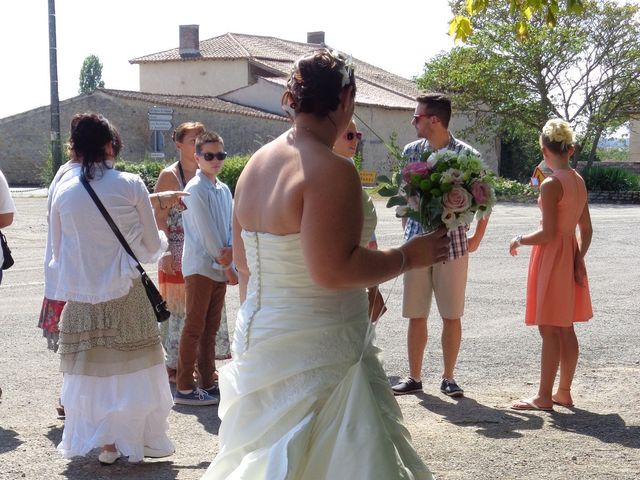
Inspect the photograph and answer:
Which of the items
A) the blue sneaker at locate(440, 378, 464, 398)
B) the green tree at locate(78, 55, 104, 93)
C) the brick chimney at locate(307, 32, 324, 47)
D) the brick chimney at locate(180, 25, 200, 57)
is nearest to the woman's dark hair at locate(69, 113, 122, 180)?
the blue sneaker at locate(440, 378, 464, 398)

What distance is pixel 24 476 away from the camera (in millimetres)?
5223

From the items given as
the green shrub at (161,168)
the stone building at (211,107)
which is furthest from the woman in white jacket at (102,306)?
the stone building at (211,107)

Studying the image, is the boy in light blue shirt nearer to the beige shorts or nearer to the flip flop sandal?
the beige shorts

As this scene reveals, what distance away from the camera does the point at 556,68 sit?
142 feet

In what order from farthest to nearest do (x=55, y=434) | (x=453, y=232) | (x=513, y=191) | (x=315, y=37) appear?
1. (x=315, y=37)
2. (x=513, y=191)
3. (x=453, y=232)
4. (x=55, y=434)

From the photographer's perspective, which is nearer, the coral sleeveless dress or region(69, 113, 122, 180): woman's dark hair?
region(69, 113, 122, 180): woman's dark hair

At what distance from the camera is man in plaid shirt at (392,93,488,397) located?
697 centimetres

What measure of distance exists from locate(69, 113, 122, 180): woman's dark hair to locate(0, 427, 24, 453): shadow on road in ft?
5.88

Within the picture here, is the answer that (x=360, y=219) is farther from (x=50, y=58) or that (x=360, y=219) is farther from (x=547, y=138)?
(x=50, y=58)

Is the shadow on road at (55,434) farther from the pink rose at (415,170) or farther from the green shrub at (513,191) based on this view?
the green shrub at (513,191)

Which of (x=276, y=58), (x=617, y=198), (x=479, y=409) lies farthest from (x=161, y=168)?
(x=479, y=409)

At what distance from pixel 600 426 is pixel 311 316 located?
3.60m

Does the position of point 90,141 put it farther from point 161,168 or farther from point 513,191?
point 513,191

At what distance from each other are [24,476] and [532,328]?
5.85 metres
